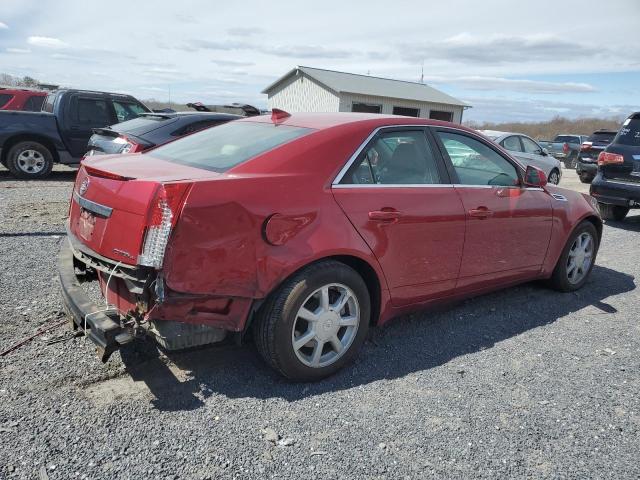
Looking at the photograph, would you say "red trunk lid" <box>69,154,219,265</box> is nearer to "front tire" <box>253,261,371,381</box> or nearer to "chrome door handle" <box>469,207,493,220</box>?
"front tire" <box>253,261,371,381</box>

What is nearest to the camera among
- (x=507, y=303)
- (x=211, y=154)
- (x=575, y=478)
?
(x=575, y=478)

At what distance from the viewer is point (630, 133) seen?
8.83 m

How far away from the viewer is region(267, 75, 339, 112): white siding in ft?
96.9

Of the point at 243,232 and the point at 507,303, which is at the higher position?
the point at 243,232

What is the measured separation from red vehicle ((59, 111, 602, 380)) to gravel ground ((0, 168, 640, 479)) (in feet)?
1.12

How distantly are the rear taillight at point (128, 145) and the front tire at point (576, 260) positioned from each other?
233 inches

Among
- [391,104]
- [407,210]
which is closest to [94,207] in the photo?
[407,210]

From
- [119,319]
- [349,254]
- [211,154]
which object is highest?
[211,154]

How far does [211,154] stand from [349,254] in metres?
1.13

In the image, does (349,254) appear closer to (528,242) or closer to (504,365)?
(504,365)

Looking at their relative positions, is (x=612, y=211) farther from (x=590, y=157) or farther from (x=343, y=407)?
(x=343, y=407)

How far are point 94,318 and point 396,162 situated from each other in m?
2.14

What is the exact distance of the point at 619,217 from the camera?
9.62 m

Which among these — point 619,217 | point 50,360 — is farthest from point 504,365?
point 619,217
